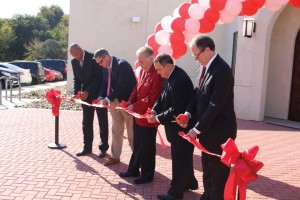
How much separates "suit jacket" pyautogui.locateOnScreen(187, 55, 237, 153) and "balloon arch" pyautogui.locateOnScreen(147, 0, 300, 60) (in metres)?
3.46

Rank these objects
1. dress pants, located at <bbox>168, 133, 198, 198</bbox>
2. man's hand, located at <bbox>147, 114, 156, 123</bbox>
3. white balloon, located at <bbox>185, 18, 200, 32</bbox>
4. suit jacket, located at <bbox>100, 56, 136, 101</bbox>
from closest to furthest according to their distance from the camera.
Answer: dress pants, located at <bbox>168, 133, 198, 198</bbox>, man's hand, located at <bbox>147, 114, 156, 123</bbox>, suit jacket, located at <bbox>100, 56, 136, 101</bbox>, white balloon, located at <bbox>185, 18, 200, 32</bbox>

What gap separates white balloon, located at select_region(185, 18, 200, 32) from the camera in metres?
6.94

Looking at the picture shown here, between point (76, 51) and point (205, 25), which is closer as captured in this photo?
point (76, 51)

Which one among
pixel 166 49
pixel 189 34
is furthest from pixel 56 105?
pixel 189 34

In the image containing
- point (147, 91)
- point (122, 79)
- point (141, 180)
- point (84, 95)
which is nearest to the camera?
point (147, 91)

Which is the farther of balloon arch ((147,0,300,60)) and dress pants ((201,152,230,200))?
balloon arch ((147,0,300,60))

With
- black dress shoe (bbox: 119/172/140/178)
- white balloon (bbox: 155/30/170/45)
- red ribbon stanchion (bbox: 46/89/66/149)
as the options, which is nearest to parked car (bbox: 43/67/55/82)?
red ribbon stanchion (bbox: 46/89/66/149)

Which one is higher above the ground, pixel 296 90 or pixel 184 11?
pixel 184 11

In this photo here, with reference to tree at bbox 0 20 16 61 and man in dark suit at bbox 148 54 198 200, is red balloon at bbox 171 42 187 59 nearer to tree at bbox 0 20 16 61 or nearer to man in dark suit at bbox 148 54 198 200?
man in dark suit at bbox 148 54 198 200

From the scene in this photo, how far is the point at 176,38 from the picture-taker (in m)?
7.19

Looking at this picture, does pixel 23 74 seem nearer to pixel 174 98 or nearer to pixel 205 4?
pixel 205 4

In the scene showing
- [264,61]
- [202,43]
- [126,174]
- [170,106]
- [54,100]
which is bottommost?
[126,174]

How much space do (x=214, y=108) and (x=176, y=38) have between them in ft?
13.0

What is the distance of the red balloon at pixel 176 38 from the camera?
717 cm
